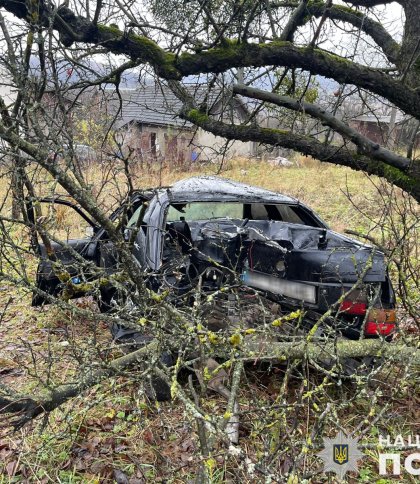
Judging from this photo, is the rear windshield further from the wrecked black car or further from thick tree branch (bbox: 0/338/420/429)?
thick tree branch (bbox: 0/338/420/429)

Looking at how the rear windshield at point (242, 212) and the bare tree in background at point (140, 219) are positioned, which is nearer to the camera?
the bare tree in background at point (140, 219)

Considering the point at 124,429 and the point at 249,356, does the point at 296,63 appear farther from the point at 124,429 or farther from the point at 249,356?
the point at 124,429

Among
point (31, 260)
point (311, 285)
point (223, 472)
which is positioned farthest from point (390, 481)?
point (31, 260)

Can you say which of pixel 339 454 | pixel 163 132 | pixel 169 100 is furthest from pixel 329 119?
pixel 163 132

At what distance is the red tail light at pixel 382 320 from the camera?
3.14 metres

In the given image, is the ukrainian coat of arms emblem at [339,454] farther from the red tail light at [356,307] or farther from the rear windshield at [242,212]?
the rear windshield at [242,212]

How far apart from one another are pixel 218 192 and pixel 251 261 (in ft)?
3.78

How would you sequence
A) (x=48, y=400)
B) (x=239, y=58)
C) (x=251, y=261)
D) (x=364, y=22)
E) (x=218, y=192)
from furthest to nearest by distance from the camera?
(x=218, y=192), (x=364, y=22), (x=251, y=261), (x=239, y=58), (x=48, y=400)

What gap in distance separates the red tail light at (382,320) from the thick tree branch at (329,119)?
1176mm

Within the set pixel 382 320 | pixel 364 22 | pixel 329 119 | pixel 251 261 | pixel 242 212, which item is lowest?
pixel 382 320

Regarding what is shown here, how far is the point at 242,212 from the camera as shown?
4945 millimetres

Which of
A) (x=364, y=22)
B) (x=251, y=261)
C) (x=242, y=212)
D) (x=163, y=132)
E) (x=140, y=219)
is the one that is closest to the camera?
(x=140, y=219)

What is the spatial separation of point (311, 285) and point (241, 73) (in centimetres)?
262

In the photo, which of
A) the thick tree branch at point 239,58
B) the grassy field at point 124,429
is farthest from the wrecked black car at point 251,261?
the thick tree branch at point 239,58
